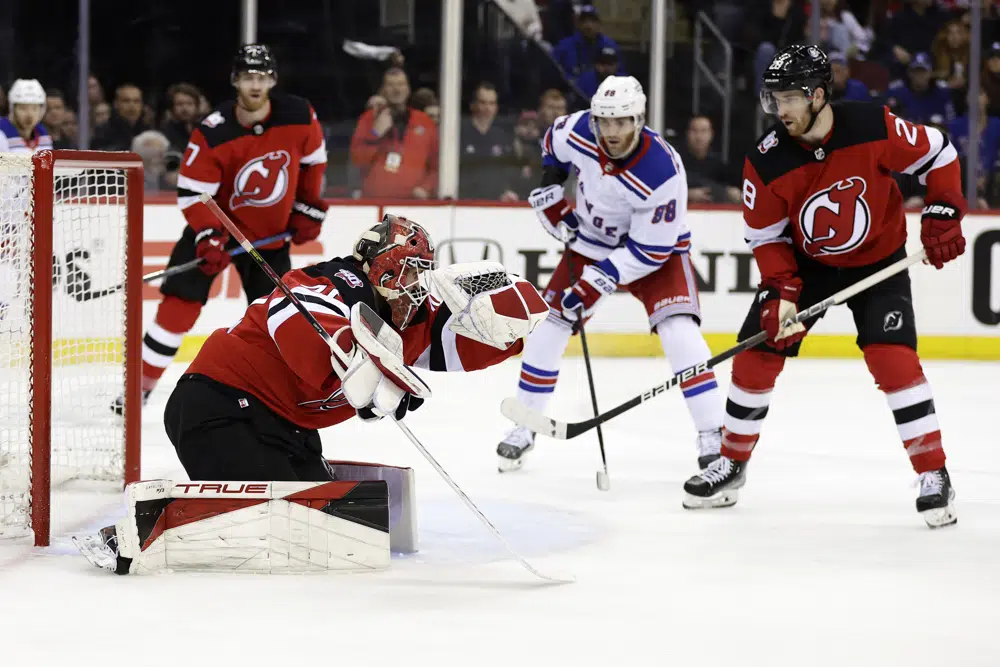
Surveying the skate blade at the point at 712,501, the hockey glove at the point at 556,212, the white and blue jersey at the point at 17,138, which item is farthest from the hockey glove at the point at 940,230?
the white and blue jersey at the point at 17,138

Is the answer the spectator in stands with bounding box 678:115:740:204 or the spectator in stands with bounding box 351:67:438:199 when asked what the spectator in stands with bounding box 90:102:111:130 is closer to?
the spectator in stands with bounding box 351:67:438:199

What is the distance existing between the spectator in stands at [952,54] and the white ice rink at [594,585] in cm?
333

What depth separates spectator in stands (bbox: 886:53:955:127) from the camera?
23.4ft

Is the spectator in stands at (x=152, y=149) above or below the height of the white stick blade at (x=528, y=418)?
above

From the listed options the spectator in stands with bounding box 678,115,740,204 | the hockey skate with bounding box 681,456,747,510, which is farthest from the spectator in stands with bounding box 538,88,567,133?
the hockey skate with bounding box 681,456,747,510

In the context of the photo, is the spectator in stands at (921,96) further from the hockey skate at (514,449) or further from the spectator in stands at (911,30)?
the hockey skate at (514,449)

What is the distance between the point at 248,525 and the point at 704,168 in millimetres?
4796

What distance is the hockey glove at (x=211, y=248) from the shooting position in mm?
4480

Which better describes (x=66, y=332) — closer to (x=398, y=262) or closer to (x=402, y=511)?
(x=402, y=511)

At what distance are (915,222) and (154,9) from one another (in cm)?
365

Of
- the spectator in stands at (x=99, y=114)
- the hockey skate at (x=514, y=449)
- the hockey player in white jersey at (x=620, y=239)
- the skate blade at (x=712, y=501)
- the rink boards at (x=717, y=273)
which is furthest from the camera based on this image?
the rink boards at (x=717, y=273)

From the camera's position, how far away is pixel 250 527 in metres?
2.69

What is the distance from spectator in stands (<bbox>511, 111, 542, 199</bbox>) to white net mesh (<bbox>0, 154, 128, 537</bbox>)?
3.18 meters

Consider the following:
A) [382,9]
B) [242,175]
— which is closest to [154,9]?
[382,9]
